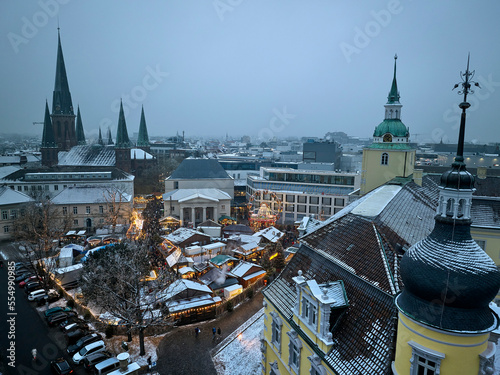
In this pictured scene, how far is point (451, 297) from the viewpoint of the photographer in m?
8.20

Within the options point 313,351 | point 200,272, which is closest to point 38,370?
point 200,272

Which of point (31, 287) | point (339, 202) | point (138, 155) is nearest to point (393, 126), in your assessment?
point (339, 202)

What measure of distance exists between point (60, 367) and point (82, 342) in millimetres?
2532

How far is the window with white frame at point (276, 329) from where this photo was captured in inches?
613

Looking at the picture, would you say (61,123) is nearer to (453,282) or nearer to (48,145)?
(48,145)

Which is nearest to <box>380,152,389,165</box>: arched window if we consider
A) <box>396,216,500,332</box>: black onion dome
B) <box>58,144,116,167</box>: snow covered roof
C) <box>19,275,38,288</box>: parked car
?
<box>396,216,500,332</box>: black onion dome

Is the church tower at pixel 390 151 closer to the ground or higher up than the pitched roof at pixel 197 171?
higher up

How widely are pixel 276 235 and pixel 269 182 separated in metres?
20.7

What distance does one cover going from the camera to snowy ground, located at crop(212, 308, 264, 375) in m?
19.8

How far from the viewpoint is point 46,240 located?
33219 mm

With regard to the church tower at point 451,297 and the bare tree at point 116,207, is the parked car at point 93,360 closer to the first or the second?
the church tower at point 451,297

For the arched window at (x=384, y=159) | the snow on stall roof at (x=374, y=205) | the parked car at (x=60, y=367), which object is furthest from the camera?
the arched window at (x=384, y=159)

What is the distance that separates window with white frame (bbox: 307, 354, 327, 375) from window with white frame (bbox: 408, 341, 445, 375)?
13.3ft

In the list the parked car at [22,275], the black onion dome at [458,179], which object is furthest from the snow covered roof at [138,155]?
the black onion dome at [458,179]
